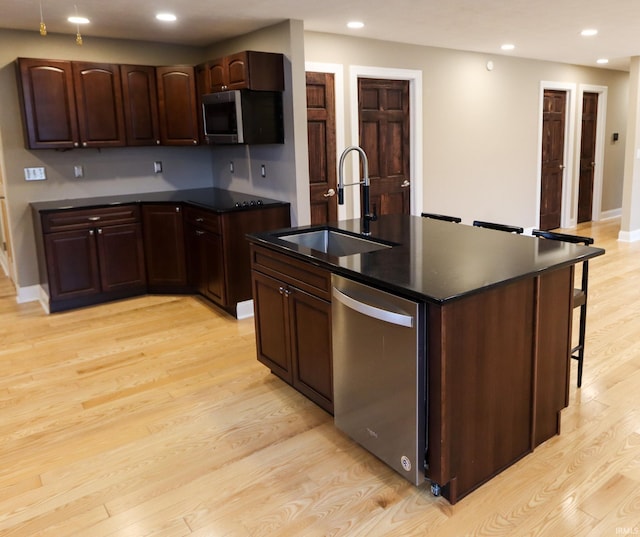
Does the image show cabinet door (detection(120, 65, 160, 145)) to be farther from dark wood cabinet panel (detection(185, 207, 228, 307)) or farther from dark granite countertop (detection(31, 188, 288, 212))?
dark wood cabinet panel (detection(185, 207, 228, 307))

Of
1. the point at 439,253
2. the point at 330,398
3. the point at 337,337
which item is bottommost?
the point at 330,398

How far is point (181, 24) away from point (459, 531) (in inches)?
163

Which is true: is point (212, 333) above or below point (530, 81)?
below

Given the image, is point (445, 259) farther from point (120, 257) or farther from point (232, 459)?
point (120, 257)

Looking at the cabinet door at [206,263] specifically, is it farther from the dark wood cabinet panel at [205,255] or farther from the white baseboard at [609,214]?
the white baseboard at [609,214]

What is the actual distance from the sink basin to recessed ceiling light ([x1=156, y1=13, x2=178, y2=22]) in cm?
215

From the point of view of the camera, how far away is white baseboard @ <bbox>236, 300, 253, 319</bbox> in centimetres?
445

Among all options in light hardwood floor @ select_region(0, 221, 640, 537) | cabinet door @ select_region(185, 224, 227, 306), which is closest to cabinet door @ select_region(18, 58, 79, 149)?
cabinet door @ select_region(185, 224, 227, 306)

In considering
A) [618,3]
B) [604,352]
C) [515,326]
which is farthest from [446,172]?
[515,326]

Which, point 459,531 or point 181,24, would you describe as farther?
point 181,24

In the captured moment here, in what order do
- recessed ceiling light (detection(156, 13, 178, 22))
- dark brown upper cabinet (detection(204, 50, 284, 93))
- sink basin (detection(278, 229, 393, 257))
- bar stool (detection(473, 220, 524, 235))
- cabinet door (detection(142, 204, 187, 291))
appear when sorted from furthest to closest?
cabinet door (detection(142, 204, 187, 291)) < dark brown upper cabinet (detection(204, 50, 284, 93)) < recessed ceiling light (detection(156, 13, 178, 22)) < bar stool (detection(473, 220, 524, 235)) < sink basin (detection(278, 229, 393, 257))

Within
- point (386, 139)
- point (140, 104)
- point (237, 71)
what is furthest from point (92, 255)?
point (386, 139)

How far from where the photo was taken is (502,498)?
218 cm

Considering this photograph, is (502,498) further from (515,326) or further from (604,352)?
(604,352)
